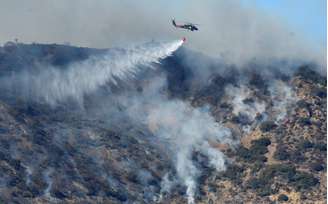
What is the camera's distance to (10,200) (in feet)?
646

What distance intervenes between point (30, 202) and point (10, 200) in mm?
4102

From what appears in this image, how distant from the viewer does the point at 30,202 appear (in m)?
199
